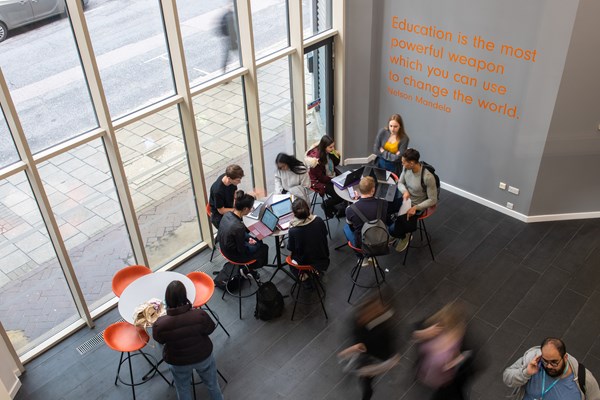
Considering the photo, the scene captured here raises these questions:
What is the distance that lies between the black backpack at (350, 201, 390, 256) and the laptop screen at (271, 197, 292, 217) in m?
0.79

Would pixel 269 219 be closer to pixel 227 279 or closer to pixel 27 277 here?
pixel 227 279

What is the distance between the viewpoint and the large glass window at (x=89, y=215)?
229 inches

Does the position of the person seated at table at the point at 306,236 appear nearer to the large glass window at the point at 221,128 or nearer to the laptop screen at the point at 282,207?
the laptop screen at the point at 282,207

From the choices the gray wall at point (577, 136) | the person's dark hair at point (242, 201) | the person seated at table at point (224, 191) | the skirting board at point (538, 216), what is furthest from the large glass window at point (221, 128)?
the gray wall at point (577, 136)

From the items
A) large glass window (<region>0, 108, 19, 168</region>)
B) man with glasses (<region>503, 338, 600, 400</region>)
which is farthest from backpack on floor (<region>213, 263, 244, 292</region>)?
man with glasses (<region>503, 338, 600, 400</region>)

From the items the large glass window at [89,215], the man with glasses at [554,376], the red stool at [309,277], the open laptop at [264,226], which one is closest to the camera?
the man with glasses at [554,376]

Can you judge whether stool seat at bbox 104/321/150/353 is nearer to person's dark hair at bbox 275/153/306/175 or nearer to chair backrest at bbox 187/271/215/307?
chair backrest at bbox 187/271/215/307

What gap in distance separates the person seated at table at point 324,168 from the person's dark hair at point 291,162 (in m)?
0.28

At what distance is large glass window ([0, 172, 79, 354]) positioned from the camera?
18.4 ft

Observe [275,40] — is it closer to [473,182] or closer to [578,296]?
[473,182]

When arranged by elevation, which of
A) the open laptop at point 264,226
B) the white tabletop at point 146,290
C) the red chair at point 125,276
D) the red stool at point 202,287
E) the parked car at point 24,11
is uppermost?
the parked car at point 24,11

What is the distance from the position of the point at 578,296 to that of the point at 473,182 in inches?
82.7

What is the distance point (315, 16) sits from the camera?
774 centimetres

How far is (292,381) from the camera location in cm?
569
